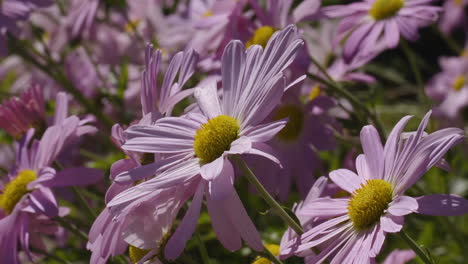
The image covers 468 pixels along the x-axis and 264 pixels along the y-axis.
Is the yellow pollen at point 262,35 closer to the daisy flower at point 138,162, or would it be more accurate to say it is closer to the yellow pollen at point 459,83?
the daisy flower at point 138,162

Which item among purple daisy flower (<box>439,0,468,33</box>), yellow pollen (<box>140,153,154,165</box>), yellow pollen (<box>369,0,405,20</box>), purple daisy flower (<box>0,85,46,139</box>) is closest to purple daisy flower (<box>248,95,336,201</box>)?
yellow pollen (<box>369,0,405,20</box>)

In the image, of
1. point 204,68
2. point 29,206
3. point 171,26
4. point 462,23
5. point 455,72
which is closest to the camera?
point 29,206

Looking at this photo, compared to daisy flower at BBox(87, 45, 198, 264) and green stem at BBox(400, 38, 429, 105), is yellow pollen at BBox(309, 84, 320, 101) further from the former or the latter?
daisy flower at BBox(87, 45, 198, 264)

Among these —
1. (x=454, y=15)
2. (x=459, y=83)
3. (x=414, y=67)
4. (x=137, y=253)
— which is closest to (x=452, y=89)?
(x=459, y=83)

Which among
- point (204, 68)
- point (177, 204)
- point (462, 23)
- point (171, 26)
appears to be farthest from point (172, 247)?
point (462, 23)

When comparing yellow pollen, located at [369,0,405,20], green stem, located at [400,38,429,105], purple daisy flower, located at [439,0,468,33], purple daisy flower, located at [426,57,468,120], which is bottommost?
purple daisy flower, located at [439,0,468,33]

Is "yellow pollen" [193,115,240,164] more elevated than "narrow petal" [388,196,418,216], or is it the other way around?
"yellow pollen" [193,115,240,164]

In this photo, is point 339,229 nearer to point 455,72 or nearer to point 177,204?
point 177,204
